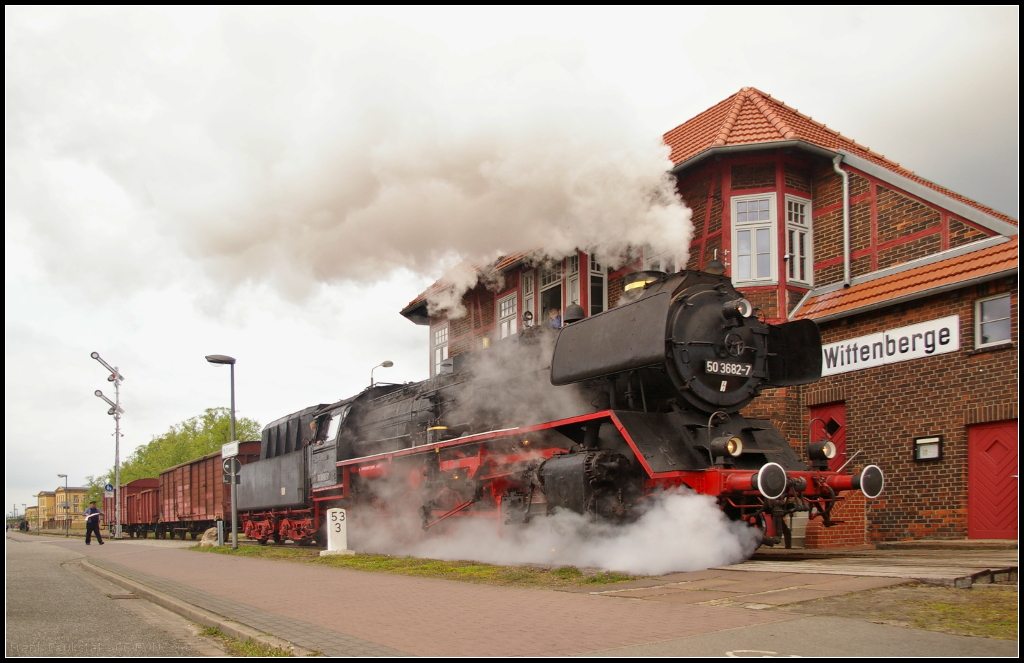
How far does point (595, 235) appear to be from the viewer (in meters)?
13.5

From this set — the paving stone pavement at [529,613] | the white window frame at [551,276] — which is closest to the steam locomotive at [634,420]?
the paving stone pavement at [529,613]

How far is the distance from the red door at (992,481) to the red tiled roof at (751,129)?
16.9ft

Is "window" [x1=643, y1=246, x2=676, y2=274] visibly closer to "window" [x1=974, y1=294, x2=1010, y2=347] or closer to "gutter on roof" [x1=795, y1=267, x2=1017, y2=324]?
"gutter on roof" [x1=795, y1=267, x2=1017, y2=324]

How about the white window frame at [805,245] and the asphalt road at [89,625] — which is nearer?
the asphalt road at [89,625]

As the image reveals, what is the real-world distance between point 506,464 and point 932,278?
21.5 feet

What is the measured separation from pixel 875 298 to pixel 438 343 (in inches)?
559

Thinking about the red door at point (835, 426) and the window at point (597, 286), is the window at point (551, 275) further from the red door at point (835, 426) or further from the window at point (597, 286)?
the red door at point (835, 426)

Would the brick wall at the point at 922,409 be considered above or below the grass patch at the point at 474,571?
above

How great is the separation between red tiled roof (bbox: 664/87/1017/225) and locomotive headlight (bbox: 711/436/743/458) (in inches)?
269

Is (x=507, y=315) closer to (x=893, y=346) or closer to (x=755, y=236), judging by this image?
(x=755, y=236)

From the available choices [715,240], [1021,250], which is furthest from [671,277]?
[715,240]

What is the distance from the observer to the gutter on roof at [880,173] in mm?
11562

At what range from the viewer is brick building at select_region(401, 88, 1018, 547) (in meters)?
11.0

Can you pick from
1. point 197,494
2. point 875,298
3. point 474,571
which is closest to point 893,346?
point 875,298
